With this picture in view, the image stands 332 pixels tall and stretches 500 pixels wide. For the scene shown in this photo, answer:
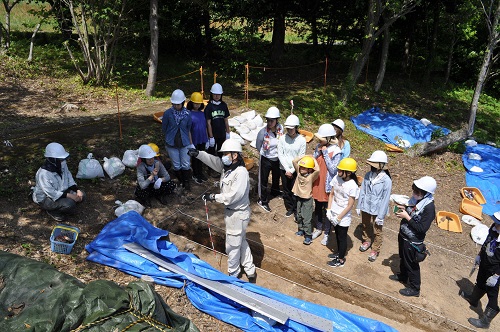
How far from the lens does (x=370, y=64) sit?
17.7 metres

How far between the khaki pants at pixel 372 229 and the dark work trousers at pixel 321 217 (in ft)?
1.86

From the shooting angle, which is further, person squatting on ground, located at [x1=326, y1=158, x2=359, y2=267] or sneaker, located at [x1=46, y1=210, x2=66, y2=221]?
sneaker, located at [x1=46, y1=210, x2=66, y2=221]

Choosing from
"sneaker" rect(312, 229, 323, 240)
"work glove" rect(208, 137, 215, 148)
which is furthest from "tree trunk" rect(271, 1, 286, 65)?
"sneaker" rect(312, 229, 323, 240)

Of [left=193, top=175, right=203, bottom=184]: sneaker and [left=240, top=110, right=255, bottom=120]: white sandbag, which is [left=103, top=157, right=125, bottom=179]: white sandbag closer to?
[left=193, top=175, right=203, bottom=184]: sneaker

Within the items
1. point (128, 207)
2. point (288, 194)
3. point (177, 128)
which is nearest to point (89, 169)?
point (128, 207)

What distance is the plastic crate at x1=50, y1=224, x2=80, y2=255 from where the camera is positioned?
5.27 meters

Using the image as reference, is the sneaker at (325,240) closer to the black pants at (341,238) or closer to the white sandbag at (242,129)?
the black pants at (341,238)

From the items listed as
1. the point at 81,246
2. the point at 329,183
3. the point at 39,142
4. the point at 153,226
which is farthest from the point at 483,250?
the point at 39,142

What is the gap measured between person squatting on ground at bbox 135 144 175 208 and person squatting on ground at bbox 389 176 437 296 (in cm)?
367

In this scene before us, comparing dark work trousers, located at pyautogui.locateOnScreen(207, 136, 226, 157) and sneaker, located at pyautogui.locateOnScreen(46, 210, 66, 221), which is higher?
dark work trousers, located at pyautogui.locateOnScreen(207, 136, 226, 157)

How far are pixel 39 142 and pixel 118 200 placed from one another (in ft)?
7.65

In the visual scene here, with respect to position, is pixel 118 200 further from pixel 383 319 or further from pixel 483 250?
pixel 483 250

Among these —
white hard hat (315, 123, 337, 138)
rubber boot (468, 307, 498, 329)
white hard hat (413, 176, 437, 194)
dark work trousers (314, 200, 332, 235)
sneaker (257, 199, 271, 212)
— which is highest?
white hard hat (315, 123, 337, 138)

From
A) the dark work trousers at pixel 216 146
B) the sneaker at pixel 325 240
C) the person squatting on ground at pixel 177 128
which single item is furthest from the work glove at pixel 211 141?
the sneaker at pixel 325 240
